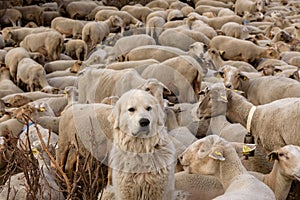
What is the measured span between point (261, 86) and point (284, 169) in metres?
3.61

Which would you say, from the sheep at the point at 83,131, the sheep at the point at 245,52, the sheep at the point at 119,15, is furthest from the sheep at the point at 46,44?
the sheep at the point at 83,131

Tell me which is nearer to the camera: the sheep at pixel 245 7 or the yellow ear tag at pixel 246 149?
the yellow ear tag at pixel 246 149

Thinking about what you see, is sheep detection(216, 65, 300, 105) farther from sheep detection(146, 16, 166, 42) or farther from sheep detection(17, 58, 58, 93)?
sheep detection(146, 16, 166, 42)

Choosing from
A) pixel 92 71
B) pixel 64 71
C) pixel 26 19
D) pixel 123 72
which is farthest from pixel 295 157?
pixel 26 19

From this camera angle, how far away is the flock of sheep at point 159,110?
428cm

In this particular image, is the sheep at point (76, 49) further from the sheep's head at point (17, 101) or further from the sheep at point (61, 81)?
the sheep's head at point (17, 101)

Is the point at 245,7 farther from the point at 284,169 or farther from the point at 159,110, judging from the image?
the point at 159,110

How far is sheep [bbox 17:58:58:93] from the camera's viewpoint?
11.1 meters

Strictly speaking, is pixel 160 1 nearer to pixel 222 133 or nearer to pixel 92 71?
pixel 92 71

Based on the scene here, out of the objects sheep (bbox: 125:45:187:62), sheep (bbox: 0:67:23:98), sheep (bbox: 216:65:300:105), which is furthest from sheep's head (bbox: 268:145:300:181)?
sheep (bbox: 0:67:23:98)

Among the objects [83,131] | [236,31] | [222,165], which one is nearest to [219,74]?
[83,131]

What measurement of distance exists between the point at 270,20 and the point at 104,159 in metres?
14.7

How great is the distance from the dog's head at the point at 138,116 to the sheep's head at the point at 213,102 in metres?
2.08

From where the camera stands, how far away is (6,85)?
445 inches
